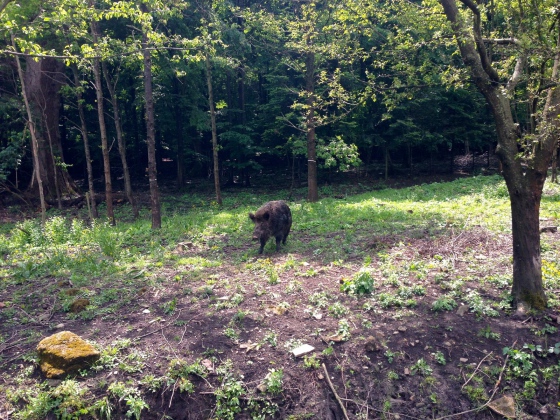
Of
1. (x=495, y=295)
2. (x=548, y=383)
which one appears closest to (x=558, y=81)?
(x=495, y=295)

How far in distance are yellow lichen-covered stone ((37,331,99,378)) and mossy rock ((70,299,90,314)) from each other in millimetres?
1170

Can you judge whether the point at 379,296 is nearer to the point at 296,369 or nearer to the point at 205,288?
the point at 296,369

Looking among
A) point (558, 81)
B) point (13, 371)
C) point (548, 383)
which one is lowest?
point (548, 383)

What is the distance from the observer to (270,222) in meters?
9.73

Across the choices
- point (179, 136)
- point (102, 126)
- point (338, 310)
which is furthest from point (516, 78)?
point (179, 136)

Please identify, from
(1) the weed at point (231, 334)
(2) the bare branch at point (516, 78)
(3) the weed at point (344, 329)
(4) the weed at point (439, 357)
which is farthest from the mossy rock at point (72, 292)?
(2) the bare branch at point (516, 78)

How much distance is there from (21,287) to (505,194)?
46.1 feet

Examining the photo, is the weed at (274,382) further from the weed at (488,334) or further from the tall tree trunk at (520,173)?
the tall tree trunk at (520,173)

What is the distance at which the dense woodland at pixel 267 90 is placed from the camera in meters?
6.36

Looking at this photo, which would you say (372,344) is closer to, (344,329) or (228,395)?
(344,329)

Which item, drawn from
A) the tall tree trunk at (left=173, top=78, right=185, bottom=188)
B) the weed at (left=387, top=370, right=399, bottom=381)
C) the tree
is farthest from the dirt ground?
the tall tree trunk at (left=173, top=78, right=185, bottom=188)

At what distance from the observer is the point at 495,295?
22.4 feet

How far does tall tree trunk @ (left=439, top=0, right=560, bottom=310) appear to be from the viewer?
610cm

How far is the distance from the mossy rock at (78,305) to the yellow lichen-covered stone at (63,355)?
1.17 meters
